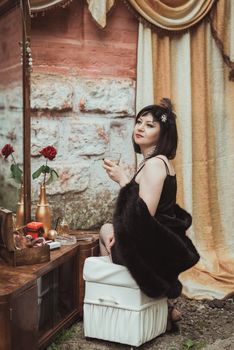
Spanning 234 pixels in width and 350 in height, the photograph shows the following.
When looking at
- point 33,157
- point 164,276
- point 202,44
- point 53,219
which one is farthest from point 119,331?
point 202,44

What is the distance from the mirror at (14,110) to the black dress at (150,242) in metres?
0.62

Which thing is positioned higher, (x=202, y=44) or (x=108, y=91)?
(x=202, y=44)

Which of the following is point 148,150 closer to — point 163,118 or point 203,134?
point 163,118

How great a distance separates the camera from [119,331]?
8.89ft

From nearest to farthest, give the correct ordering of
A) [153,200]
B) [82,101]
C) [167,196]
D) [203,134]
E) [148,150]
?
1. [153,200]
2. [167,196]
3. [148,150]
4. [82,101]
5. [203,134]

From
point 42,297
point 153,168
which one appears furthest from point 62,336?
point 153,168

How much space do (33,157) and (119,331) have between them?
1342 mm

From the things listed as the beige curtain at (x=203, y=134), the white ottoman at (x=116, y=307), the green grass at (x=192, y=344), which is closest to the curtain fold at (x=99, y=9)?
the beige curtain at (x=203, y=134)

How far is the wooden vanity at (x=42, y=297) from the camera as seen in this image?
2176mm

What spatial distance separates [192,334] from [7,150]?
147 centimetres

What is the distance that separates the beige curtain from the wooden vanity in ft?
3.20

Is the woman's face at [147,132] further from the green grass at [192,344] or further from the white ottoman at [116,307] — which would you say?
the green grass at [192,344]

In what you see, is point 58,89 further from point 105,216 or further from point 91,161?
point 105,216

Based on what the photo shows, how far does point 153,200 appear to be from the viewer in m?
2.63
